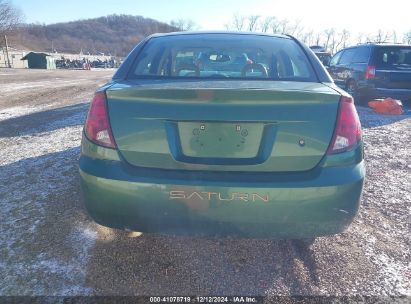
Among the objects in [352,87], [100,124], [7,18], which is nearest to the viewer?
[100,124]

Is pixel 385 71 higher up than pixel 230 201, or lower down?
higher up

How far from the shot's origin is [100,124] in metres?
2.03

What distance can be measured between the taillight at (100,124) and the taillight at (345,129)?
1.29m

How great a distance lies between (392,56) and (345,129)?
8399 mm

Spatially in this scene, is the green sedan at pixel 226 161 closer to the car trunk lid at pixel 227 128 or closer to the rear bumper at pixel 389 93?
the car trunk lid at pixel 227 128

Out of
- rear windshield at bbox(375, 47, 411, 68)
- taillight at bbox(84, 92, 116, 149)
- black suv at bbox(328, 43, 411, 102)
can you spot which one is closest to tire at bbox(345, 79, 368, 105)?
black suv at bbox(328, 43, 411, 102)

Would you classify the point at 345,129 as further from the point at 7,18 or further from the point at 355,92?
the point at 7,18

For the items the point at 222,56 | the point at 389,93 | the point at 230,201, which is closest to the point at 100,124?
the point at 230,201

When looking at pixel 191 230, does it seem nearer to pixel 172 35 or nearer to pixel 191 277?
pixel 191 277

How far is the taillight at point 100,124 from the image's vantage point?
2008 mm

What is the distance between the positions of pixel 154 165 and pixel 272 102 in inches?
29.9

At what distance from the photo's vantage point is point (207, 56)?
330 centimetres

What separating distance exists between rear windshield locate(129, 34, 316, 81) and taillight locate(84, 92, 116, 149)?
702 millimetres

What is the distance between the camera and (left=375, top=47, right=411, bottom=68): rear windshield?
29.2 ft
